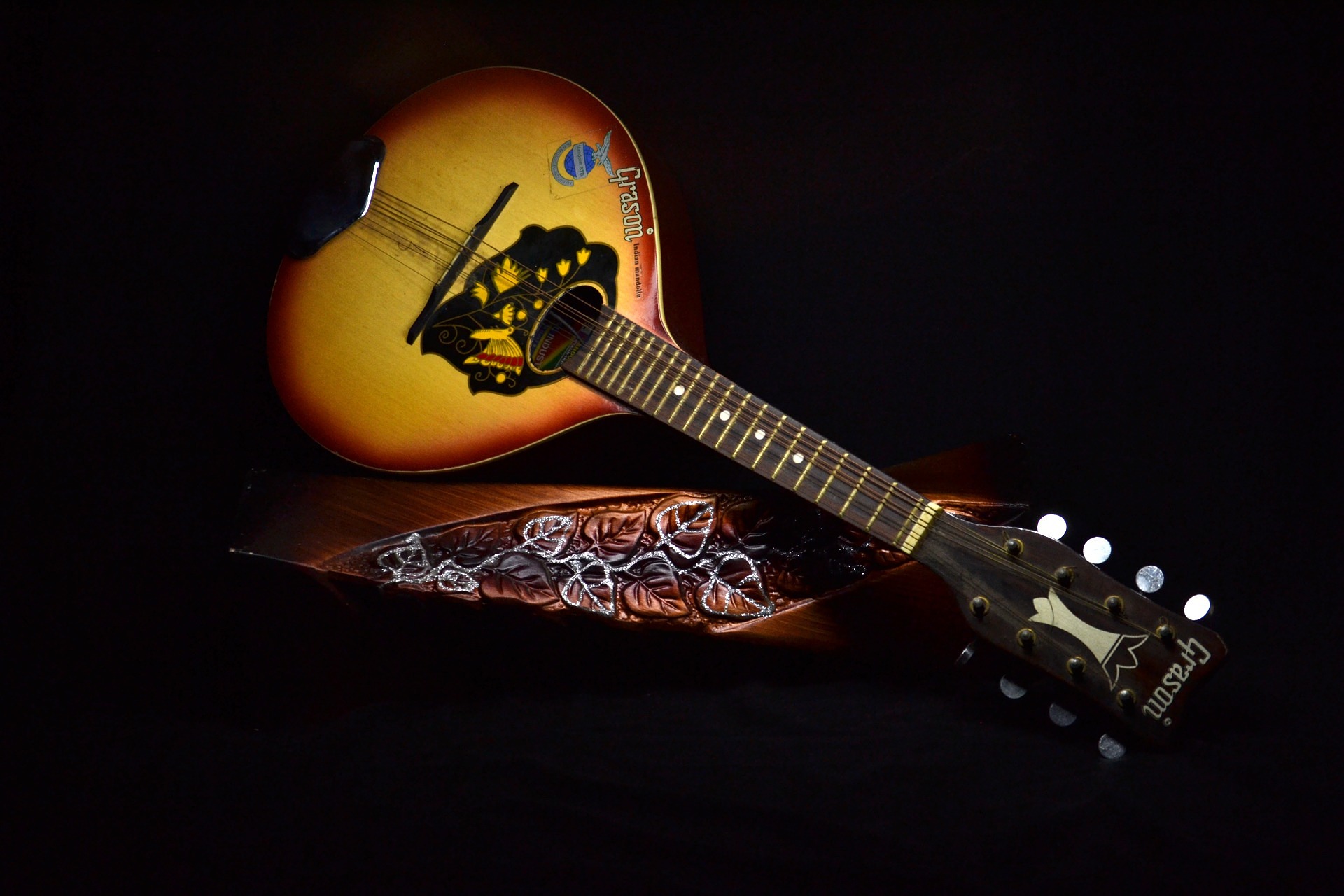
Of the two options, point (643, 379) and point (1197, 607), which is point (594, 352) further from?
point (1197, 607)

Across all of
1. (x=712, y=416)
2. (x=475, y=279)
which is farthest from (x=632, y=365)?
(x=475, y=279)

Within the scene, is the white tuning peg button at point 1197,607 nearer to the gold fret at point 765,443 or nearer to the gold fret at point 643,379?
the gold fret at point 765,443

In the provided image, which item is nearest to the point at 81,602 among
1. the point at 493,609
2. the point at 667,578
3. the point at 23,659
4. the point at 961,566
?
the point at 23,659

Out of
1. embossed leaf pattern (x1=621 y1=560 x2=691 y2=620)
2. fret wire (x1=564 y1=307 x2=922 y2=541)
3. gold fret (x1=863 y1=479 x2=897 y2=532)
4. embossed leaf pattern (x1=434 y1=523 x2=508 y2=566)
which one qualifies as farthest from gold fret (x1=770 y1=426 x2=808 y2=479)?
embossed leaf pattern (x1=434 y1=523 x2=508 y2=566)

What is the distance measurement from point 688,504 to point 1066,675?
467 mm

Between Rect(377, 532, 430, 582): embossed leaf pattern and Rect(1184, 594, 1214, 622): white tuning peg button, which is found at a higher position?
Rect(1184, 594, 1214, 622): white tuning peg button

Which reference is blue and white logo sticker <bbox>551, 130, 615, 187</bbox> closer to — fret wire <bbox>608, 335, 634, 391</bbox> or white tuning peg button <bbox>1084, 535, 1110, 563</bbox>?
fret wire <bbox>608, 335, 634, 391</bbox>

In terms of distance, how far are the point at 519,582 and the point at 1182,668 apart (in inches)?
27.4

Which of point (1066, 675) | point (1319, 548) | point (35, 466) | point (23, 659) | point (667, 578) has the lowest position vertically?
point (23, 659)

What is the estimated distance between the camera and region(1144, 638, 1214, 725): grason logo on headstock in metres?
0.96

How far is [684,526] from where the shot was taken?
122 cm

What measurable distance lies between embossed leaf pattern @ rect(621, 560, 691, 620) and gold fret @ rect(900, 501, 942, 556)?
0.28 m

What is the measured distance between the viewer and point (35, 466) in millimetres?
1391

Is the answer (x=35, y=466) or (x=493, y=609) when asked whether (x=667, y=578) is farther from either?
(x=35, y=466)
